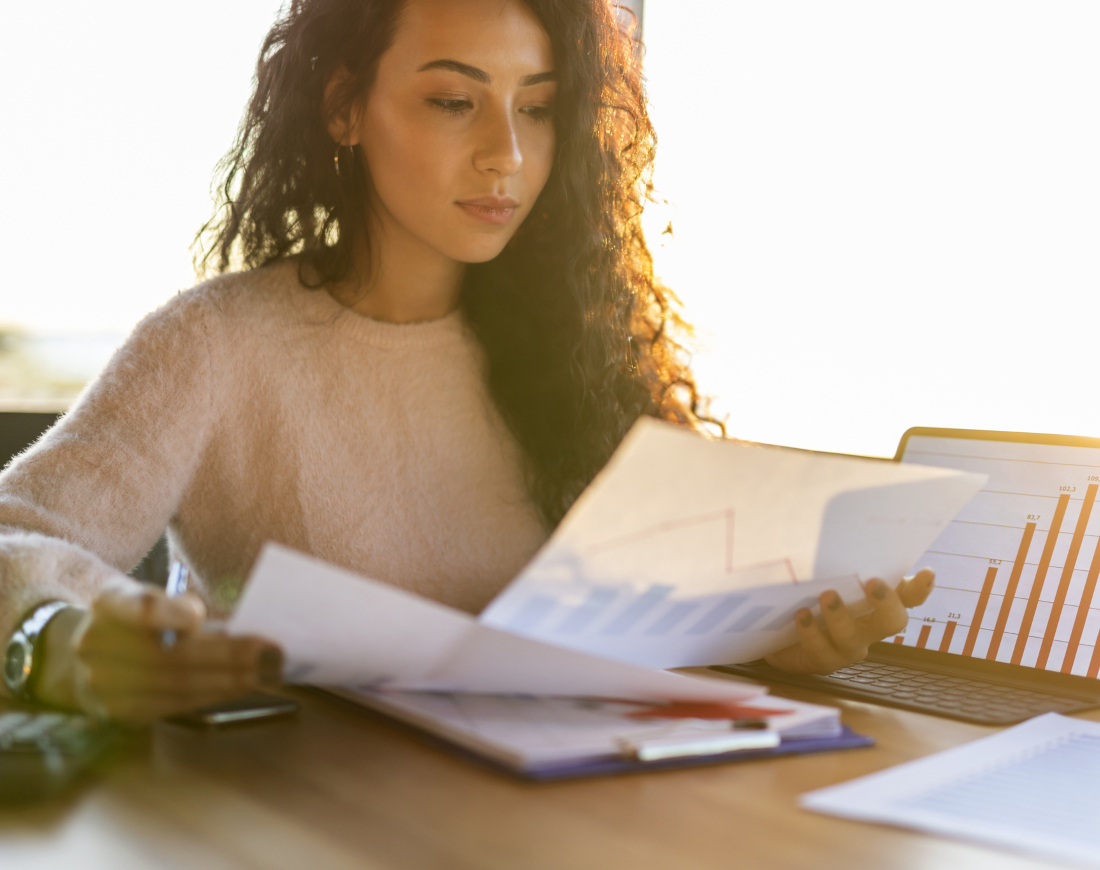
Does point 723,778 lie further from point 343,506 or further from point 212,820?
point 343,506

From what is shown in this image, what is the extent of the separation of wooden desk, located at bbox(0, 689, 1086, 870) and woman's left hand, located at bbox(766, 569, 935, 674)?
19cm

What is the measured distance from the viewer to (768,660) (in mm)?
803

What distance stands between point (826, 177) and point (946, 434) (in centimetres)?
114

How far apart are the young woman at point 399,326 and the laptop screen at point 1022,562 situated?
1.55 feet

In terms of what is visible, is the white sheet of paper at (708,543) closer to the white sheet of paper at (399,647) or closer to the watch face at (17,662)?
the white sheet of paper at (399,647)

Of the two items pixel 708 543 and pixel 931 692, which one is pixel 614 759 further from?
pixel 931 692

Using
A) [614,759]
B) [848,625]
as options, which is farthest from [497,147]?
[614,759]

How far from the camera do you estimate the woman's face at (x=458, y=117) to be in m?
1.05

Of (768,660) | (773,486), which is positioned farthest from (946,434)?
Result: (773,486)

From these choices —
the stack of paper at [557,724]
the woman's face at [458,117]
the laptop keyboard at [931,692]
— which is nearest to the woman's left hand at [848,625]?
the laptop keyboard at [931,692]

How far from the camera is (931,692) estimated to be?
74 centimetres

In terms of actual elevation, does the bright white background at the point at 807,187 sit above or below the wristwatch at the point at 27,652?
above

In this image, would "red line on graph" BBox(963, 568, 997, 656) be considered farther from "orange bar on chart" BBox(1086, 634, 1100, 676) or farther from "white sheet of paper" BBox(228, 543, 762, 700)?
"white sheet of paper" BBox(228, 543, 762, 700)

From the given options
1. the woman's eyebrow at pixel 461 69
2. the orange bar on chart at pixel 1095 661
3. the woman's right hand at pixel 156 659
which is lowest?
the orange bar on chart at pixel 1095 661
